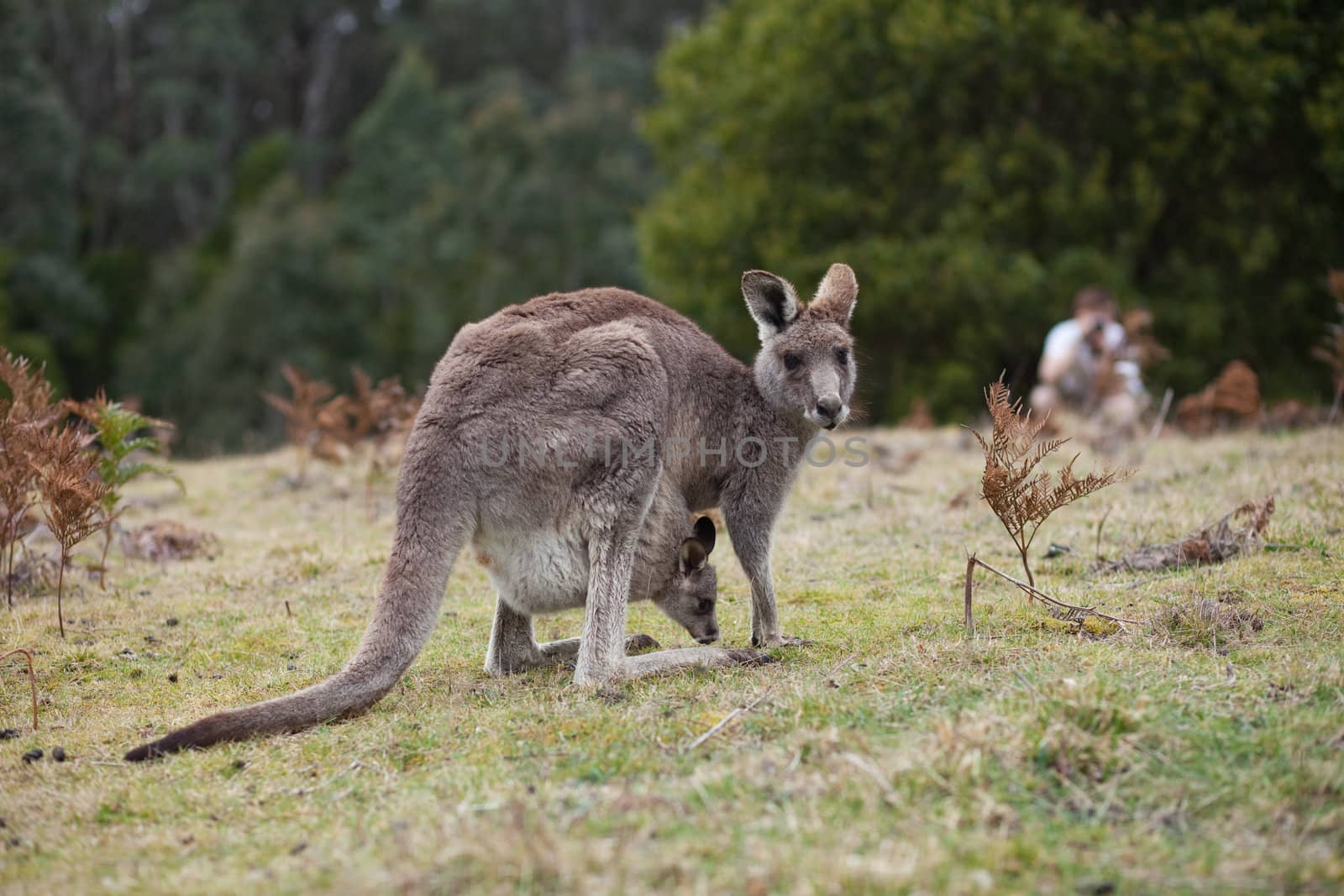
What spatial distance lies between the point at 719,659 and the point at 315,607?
9.25 feet

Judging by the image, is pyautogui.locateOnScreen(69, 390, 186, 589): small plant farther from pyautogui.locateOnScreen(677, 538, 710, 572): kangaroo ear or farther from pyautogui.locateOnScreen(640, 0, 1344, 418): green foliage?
pyautogui.locateOnScreen(640, 0, 1344, 418): green foliage

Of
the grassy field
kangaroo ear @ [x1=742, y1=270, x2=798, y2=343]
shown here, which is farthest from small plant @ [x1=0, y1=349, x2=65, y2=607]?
kangaroo ear @ [x1=742, y1=270, x2=798, y2=343]

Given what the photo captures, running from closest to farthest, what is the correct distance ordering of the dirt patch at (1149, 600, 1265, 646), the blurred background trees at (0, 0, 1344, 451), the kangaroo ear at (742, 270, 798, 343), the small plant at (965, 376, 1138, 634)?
1. the dirt patch at (1149, 600, 1265, 646)
2. the small plant at (965, 376, 1138, 634)
3. the kangaroo ear at (742, 270, 798, 343)
4. the blurred background trees at (0, 0, 1344, 451)

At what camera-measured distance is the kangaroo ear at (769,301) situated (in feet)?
19.3

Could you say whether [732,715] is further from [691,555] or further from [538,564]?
[691,555]

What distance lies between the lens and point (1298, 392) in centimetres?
1733

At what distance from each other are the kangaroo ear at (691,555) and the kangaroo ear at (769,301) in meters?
1.18

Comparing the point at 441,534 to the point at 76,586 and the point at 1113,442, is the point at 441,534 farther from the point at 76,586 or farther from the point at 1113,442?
the point at 1113,442

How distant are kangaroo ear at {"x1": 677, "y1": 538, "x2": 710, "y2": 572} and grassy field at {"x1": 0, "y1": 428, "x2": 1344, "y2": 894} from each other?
0.56 m

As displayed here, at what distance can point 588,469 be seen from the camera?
5.20 metres

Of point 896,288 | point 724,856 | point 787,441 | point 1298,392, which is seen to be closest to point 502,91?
point 896,288

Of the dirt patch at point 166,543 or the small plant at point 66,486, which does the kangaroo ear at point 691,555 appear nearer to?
the small plant at point 66,486

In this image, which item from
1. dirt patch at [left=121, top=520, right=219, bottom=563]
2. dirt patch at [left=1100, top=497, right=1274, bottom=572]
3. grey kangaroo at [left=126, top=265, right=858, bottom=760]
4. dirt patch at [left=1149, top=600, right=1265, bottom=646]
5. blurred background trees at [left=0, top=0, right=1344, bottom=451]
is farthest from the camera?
blurred background trees at [left=0, top=0, right=1344, bottom=451]

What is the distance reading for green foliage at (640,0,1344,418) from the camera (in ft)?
56.3
